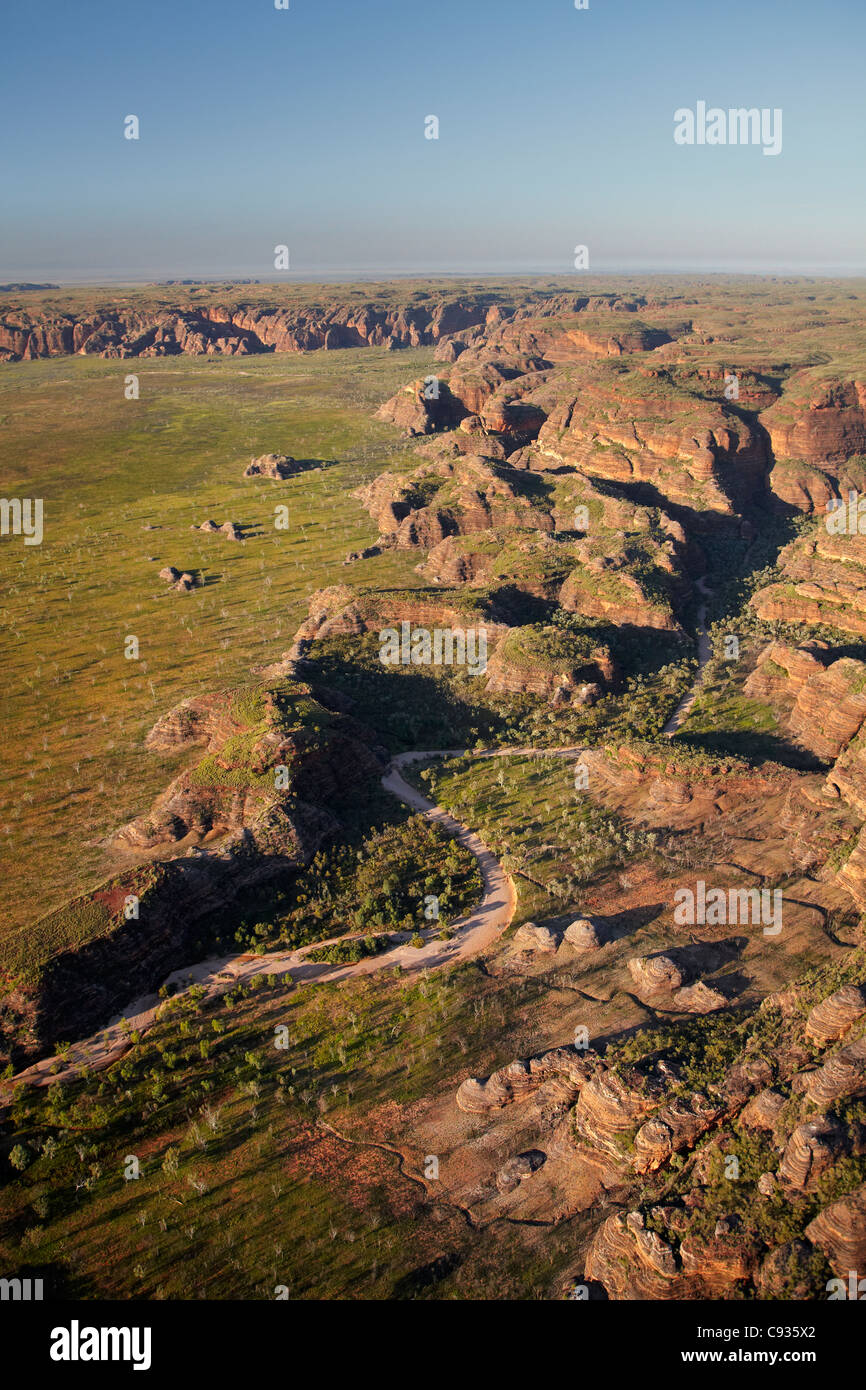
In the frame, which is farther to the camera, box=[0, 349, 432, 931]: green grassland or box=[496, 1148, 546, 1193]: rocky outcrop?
box=[0, 349, 432, 931]: green grassland

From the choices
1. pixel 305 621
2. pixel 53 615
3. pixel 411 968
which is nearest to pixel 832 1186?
pixel 411 968

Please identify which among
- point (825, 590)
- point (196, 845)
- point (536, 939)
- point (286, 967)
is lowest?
point (286, 967)

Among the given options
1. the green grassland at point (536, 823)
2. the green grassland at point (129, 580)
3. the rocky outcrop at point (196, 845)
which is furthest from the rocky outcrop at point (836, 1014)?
the green grassland at point (129, 580)

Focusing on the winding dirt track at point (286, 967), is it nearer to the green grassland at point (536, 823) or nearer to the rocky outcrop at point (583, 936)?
the green grassland at point (536, 823)

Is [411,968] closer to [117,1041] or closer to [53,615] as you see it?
[117,1041]

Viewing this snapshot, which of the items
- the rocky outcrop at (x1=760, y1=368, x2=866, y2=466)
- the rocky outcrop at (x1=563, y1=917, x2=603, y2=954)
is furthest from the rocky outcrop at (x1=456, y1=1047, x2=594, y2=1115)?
the rocky outcrop at (x1=760, y1=368, x2=866, y2=466)

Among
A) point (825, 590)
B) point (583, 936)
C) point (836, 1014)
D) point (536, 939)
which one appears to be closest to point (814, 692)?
point (825, 590)

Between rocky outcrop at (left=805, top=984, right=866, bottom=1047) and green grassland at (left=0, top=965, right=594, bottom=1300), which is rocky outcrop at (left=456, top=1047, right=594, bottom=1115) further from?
rocky outcrop at (left=805, top=984, right=866, bottom=1047)

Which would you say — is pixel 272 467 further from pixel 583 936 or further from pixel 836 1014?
pixel 836 1014

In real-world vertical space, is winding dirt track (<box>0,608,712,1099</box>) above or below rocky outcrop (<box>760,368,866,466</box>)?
below

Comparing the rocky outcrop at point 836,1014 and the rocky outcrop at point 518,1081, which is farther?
the rocky outcrop at point 518,1081
